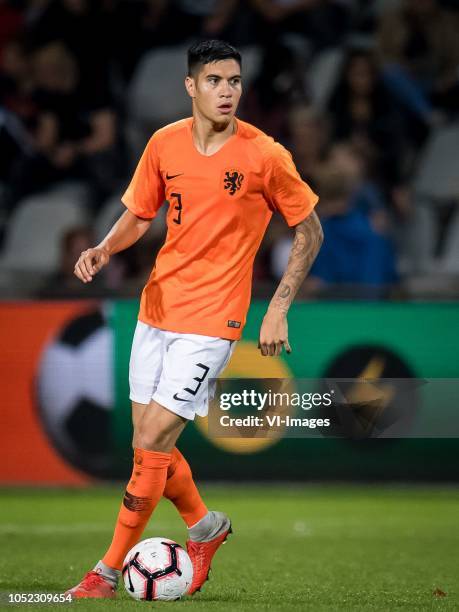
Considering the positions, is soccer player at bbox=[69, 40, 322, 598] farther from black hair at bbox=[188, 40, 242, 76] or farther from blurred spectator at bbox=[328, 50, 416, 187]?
blurred spectator at bbox=[328, 50, 416, 187]

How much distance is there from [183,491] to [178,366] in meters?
0.67

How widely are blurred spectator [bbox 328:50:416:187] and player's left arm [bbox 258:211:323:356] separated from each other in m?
5.54

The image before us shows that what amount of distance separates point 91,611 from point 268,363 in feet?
14.6

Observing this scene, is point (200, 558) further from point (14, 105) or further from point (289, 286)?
point (14, 105)

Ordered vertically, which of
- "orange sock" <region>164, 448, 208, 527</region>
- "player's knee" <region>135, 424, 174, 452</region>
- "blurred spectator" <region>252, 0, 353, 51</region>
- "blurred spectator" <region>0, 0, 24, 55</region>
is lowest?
"orange sock" <region>164, 448, 208, 527</region>

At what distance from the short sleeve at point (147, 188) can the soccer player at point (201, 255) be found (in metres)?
0.04

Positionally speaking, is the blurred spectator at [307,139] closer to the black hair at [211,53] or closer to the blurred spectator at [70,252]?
the blurred spectator at [70,252]

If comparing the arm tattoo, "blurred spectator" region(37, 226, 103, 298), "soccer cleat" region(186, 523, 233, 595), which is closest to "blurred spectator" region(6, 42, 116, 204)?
"blurred spectator" region(37, 226, 103, 298)

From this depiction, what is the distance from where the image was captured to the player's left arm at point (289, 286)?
4805 millimetres

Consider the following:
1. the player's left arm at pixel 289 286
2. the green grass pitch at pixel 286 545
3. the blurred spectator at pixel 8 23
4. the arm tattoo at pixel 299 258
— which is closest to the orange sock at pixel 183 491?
the green grass pitch at pixel 286 545

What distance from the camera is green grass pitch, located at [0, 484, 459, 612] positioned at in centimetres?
526

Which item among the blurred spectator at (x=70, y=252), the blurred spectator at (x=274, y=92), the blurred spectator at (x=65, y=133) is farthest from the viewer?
the blurred spectator at (x=65, y=133)

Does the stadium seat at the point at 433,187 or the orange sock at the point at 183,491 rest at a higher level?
the stadium seat at the point at 433,187

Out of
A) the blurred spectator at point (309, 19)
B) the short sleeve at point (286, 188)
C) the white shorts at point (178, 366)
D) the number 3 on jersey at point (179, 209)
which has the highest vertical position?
the blurred spectator at point (309, 19)
